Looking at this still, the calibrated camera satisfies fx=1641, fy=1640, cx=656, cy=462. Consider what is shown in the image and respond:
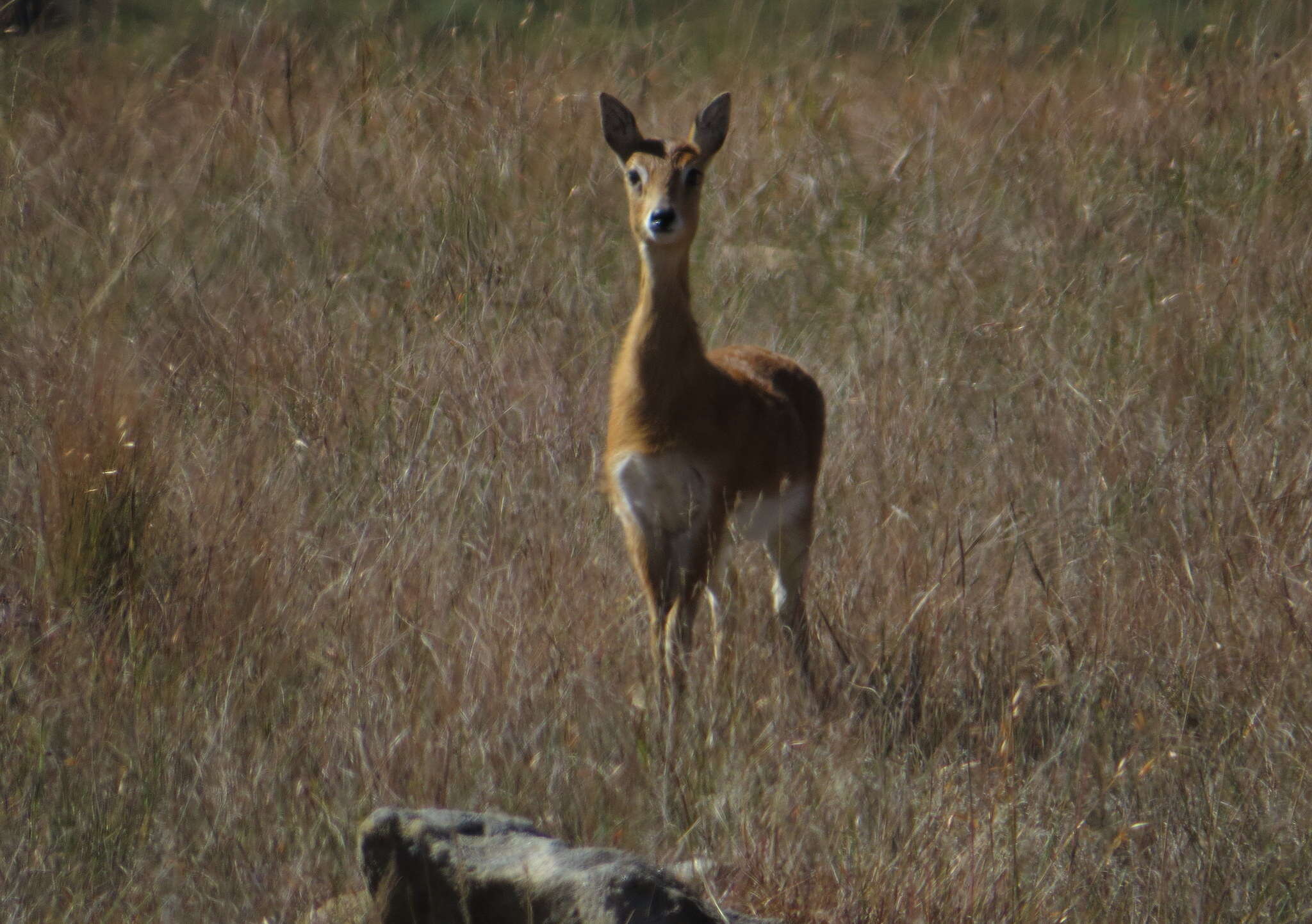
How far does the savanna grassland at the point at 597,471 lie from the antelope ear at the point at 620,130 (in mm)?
1067

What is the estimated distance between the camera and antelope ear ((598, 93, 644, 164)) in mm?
4801

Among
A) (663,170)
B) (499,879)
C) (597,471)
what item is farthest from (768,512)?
(499,879)

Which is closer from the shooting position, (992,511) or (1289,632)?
(1289,632)

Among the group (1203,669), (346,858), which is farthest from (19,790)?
(1203,669)

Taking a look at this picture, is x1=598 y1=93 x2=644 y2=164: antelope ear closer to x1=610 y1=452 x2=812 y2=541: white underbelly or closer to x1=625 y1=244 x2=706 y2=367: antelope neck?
x1=625 y1=244 x2=706 y2=367: antelope neck

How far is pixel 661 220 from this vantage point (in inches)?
174

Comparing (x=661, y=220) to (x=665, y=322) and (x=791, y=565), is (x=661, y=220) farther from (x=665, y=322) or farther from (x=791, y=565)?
(x=791, y=565)

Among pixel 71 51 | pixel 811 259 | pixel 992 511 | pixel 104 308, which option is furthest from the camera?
pixel 71 51

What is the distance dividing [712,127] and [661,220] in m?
0.64

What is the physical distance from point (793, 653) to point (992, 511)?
1.21 m

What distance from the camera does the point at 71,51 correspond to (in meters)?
9.25

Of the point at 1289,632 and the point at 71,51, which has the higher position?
the point at 71,51

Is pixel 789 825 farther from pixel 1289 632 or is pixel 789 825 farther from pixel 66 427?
pixel 66 427

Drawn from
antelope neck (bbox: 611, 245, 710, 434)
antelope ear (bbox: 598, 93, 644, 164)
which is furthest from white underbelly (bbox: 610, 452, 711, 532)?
antelope ear (bbox: 598, 93, 644, 164)
